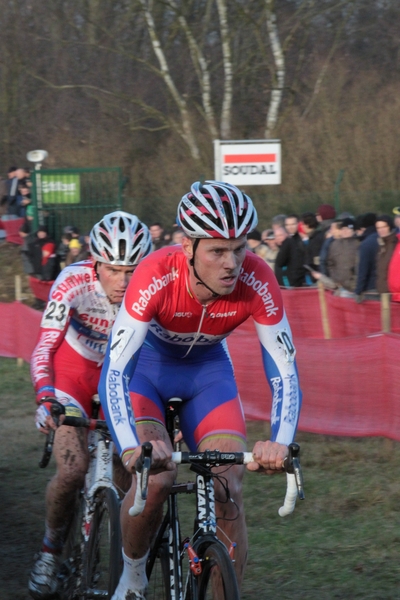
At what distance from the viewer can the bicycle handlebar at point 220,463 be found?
127 inches

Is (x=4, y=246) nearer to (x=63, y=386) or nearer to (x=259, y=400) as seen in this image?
(x=259, y=400)

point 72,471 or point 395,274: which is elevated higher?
point 395,274

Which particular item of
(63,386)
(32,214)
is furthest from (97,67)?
(63,386)

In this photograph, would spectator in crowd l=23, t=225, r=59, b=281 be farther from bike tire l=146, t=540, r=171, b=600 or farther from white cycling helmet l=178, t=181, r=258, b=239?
white cycling helmet l=178, t=181, r=258, b=239

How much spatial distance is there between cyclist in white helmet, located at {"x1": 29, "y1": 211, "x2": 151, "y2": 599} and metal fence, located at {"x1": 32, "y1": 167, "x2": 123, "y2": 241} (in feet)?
51.8

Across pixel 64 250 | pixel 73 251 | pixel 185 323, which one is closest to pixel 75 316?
pixel 185 323

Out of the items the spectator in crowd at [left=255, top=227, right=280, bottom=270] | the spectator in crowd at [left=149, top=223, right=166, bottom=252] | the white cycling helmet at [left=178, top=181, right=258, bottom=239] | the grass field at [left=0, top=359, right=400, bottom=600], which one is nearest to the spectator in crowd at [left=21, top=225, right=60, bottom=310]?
the spectator in crowd at [left=149, top=223, right=166, bottom=252]

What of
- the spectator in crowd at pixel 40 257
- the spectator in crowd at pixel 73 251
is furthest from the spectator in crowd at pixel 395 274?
the spectator in crowd at pixel 40 257

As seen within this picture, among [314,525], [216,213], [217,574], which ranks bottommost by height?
[314,525]

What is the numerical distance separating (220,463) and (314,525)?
290 cm

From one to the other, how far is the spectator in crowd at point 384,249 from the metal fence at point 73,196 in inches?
453

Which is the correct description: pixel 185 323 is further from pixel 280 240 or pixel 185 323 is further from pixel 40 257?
pixel 40 257

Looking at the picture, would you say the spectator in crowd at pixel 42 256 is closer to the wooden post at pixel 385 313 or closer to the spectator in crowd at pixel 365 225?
the spectator in crowd at pixel 365 225

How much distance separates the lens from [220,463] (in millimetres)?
3531
